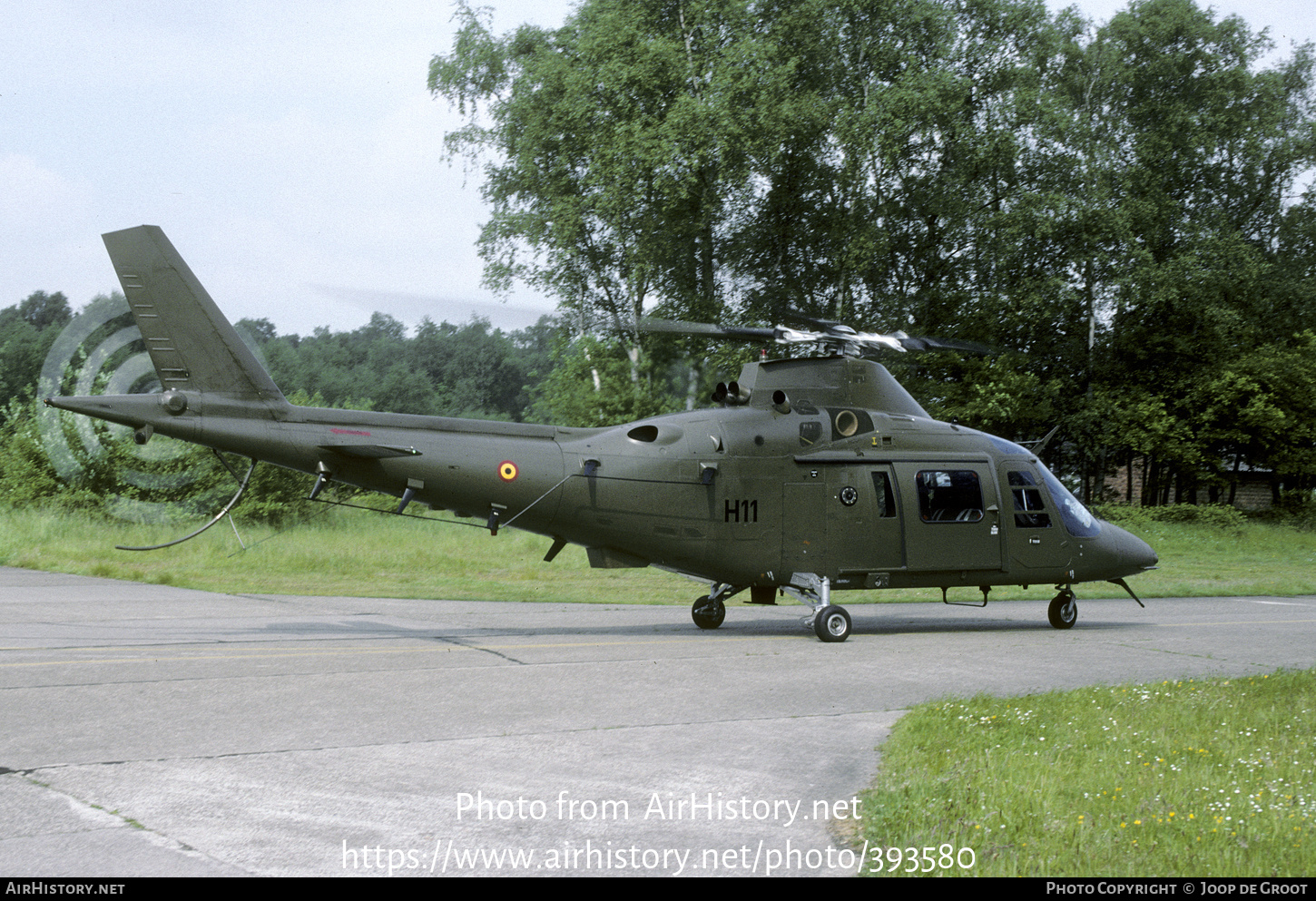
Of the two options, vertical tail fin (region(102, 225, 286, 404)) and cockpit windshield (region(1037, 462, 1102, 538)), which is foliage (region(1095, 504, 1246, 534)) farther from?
vertical tail fin (region(102, 225, 286, 404))

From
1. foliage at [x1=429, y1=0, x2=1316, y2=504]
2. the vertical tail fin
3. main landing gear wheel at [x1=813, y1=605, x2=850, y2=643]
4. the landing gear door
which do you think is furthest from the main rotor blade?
foliage at [x1=429, y1=0, x2=1316, y2=504]

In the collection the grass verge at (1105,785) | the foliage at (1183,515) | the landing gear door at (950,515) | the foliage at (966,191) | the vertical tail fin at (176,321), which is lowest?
the grass verge at (1105,785)

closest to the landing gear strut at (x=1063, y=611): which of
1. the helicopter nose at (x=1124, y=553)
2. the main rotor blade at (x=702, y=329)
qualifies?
the helicopter nose at (x=1124, y=553)

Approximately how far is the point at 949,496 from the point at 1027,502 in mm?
1310

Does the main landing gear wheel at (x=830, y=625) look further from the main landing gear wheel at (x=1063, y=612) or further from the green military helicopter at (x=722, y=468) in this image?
the main landing gear wheel at (x=1063, y=612)

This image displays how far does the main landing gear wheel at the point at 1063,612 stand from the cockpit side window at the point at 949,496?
83.3 inches

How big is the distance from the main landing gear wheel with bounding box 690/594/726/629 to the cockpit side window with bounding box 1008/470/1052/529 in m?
4.01

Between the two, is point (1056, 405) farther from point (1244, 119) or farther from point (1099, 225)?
point (1244, 119)

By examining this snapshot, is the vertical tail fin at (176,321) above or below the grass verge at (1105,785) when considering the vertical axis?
above

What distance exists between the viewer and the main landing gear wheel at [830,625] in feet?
41.8

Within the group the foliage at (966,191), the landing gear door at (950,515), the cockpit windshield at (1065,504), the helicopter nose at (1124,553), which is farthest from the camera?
the foliage at (966,191)

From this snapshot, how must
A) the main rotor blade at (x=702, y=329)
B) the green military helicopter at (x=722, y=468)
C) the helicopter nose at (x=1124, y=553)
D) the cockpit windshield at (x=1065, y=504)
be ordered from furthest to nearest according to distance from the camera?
the helicopter nose at (x=1124, y=553), the cockpit windshield at (x=1065, y=504), the main rotor blade at (x=702, y=329), the green military helicopter at (x=722, y=468)

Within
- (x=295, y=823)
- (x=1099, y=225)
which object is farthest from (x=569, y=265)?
(x=295, y=823)

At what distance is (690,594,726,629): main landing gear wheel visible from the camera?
14125 mm
